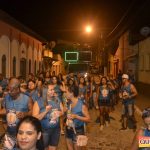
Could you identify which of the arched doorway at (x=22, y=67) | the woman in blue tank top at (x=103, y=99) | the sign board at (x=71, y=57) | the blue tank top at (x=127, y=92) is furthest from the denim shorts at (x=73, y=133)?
the sign board at (x=71, y=57)

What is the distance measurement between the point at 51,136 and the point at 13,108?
83 centimetres

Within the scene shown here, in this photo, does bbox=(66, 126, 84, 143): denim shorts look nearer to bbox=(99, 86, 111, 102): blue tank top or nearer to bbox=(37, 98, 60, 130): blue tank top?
bbox=(37, 98, 60, 130): blue tank top

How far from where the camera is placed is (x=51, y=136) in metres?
7.38

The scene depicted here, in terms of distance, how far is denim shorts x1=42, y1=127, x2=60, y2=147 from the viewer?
7.29m

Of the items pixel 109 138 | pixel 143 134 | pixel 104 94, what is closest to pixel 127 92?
pixel 104 94

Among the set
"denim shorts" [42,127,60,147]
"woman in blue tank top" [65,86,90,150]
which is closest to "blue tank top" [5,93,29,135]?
"denim shorts" [42,127,60,147]

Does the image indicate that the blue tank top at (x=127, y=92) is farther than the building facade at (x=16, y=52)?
No

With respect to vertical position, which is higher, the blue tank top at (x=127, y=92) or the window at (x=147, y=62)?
the window at (x=147, y=62)

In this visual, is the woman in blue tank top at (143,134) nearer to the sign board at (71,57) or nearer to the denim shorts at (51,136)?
the denim shorts at (51,136)

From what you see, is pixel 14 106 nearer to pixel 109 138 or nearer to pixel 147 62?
pixel 109 138

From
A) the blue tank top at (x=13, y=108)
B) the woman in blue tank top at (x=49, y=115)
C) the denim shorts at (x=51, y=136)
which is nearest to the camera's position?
the blue tank top at (x=13, y=108)

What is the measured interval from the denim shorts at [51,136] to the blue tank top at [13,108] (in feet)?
1.73

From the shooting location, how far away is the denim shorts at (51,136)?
729cm

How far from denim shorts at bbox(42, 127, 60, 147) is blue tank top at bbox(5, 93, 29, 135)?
0.53 metres
